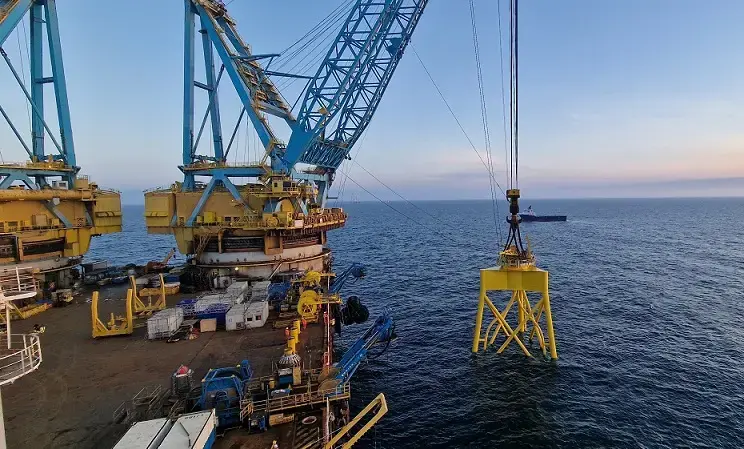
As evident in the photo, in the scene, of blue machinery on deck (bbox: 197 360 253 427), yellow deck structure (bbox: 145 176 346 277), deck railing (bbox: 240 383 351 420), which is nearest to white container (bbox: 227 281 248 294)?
yellow deck structure (bbox: 145 176 346 277)

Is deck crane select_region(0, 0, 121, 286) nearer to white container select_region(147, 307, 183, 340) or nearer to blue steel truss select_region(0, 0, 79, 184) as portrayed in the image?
blue steel truss select_region(0, 0, 79, 184)

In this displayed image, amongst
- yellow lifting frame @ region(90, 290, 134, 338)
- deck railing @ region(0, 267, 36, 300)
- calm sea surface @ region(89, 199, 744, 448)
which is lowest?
calm sea surface @ region(89, 199, 744, 448)

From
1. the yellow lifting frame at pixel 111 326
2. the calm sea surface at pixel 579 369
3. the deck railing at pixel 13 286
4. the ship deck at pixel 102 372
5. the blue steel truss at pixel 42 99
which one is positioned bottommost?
the calm sea surface at pixel 579 369

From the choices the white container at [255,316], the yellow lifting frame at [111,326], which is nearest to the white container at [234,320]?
the white container at [255,316]

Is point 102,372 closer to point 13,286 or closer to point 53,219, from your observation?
point 13,286

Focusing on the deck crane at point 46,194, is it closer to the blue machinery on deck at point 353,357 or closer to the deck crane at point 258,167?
the deck crane at point 258,167

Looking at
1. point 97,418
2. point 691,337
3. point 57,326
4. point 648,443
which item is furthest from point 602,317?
point 57,326

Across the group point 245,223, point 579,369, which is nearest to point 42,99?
point 245,223
